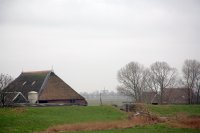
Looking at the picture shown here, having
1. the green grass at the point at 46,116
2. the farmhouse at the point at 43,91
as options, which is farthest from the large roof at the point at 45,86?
the green grass at the point at 46,116

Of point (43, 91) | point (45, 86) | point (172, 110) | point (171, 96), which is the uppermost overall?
point (45, 86)

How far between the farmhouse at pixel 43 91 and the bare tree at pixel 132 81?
24.4 meters

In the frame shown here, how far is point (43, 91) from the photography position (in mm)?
52750

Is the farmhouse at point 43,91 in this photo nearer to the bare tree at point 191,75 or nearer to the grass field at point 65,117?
the grass field at point 65,117

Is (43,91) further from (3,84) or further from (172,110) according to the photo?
(172,110)

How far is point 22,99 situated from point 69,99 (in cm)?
840

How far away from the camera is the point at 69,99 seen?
5322 cm

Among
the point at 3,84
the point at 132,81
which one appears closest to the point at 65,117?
the point at 3,84

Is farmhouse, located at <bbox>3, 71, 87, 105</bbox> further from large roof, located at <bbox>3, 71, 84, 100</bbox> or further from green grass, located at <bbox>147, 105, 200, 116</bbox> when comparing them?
green grass, located at <bbox>147, 105, 200, 116</bbox>

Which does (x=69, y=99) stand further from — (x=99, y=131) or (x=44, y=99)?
(x=99, y=131)

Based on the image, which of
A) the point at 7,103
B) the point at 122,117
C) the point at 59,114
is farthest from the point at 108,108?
the point at 7,103

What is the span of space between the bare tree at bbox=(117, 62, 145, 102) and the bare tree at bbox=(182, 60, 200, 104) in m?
11.3

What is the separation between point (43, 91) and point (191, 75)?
1579 inches

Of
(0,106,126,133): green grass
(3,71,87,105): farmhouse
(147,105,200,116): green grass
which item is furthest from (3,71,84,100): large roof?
(147,105,200,116): green grass
